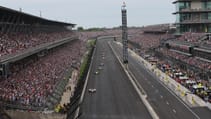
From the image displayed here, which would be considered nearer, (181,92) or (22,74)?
(22,74)

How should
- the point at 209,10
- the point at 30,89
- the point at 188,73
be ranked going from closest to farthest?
the point at 30,89 → the point at 188,73 → the point at 209,10

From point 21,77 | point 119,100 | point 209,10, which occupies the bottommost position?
point 119,100

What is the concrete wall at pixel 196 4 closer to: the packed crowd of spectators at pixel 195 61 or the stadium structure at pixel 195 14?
the stadium structure at pixel 195 14

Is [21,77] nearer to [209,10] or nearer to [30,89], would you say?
[30,89]

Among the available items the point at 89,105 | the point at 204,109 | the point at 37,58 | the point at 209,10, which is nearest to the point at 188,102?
the point at 204,109

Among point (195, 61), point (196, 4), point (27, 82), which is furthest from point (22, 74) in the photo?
point (196, 4)

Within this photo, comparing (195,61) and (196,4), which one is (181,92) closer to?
(195,61)

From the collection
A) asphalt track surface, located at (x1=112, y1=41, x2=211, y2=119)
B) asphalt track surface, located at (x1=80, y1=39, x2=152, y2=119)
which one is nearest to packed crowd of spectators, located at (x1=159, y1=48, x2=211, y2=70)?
asphalt track surface, located at (x1=112, y1=41, x2=211, y2=119)

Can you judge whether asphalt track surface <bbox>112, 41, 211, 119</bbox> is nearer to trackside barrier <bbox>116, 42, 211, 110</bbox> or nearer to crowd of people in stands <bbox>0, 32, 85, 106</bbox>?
trackside barrier <bbox>116, 42, 211, 110</bbox>

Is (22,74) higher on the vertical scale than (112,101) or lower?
higher
